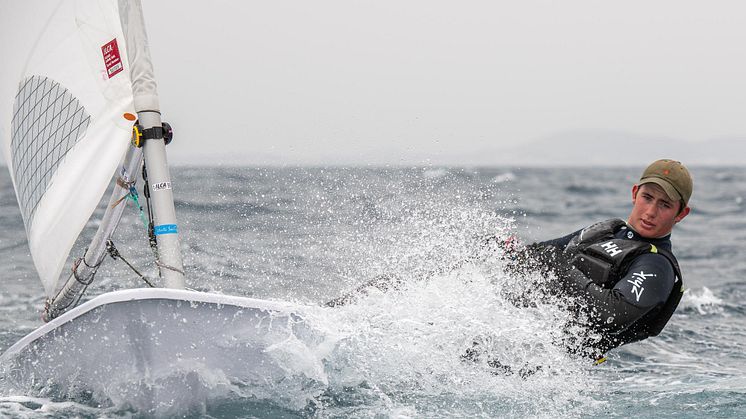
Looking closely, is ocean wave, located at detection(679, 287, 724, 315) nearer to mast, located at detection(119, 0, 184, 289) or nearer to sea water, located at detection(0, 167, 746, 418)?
sea water, located at detection(0, 167, 746, 418)

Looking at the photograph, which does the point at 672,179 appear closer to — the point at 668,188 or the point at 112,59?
the point at 668,188

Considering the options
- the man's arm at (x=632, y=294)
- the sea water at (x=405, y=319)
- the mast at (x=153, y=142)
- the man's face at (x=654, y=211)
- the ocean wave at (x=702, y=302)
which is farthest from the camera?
the ocean wave at (x=702, y=302)

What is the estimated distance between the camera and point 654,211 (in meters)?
4.38

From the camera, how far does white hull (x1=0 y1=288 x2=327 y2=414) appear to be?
3.44 meters

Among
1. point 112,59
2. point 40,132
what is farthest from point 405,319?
point 40,132

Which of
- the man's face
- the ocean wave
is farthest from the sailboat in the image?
the ocean wave

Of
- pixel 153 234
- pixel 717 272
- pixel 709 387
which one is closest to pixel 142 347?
pixel 153 234

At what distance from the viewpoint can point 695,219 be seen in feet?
60.0

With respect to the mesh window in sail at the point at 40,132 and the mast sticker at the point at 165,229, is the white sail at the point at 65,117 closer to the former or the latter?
the mesh window in sail at the point at 40,132

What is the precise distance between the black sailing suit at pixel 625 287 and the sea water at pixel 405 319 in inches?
7.4

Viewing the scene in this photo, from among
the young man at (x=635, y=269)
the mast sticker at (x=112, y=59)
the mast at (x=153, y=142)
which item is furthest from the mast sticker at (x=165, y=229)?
the young man at (x=635, y=269)

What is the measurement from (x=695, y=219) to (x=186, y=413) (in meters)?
16.6

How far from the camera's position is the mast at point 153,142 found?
12.2 feet

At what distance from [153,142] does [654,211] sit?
2.56 m
